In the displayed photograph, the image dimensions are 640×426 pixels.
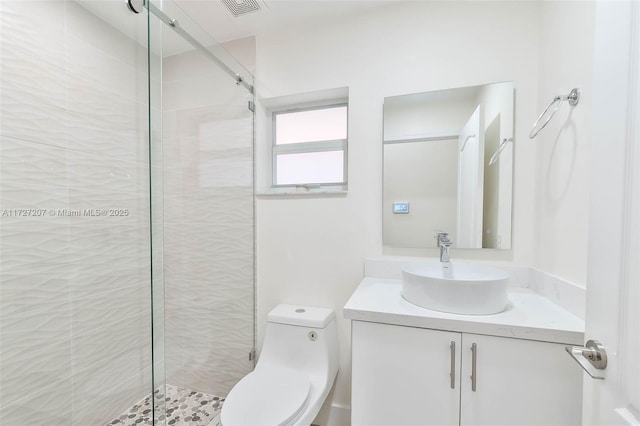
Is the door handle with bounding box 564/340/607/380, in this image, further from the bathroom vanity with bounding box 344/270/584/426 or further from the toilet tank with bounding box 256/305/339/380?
the toilet tank with bounding box 256/305/339/380

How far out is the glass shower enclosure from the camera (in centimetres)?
113

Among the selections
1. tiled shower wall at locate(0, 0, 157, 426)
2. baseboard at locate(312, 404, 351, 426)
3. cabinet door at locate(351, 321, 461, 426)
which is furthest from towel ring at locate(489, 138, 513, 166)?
tiled shower wall at locate(0, 0, 157, 426)

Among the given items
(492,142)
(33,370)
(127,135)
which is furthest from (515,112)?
(33,370)

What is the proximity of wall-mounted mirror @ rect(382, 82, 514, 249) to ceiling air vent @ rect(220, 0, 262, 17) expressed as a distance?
0.85m

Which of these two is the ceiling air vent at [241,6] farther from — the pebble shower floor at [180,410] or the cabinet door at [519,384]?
the pebble shower floor at [180,410]

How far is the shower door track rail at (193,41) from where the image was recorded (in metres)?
1.20

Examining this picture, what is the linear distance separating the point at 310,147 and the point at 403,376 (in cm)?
132

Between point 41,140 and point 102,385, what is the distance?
123 centimetres

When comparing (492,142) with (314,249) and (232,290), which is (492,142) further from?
(232,290)

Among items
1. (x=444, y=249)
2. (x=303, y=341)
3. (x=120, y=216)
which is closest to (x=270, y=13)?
(x=120, y=216)

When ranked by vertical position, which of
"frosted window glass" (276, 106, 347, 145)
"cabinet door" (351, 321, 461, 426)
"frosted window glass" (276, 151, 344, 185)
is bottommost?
"cabinet door" (351, 321, 461, 426)

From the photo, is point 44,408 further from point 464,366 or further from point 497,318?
point 497,318

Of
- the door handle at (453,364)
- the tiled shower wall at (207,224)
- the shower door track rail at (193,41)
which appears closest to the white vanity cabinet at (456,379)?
the door handle at (453,364)

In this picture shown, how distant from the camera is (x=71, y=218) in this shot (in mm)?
1296
